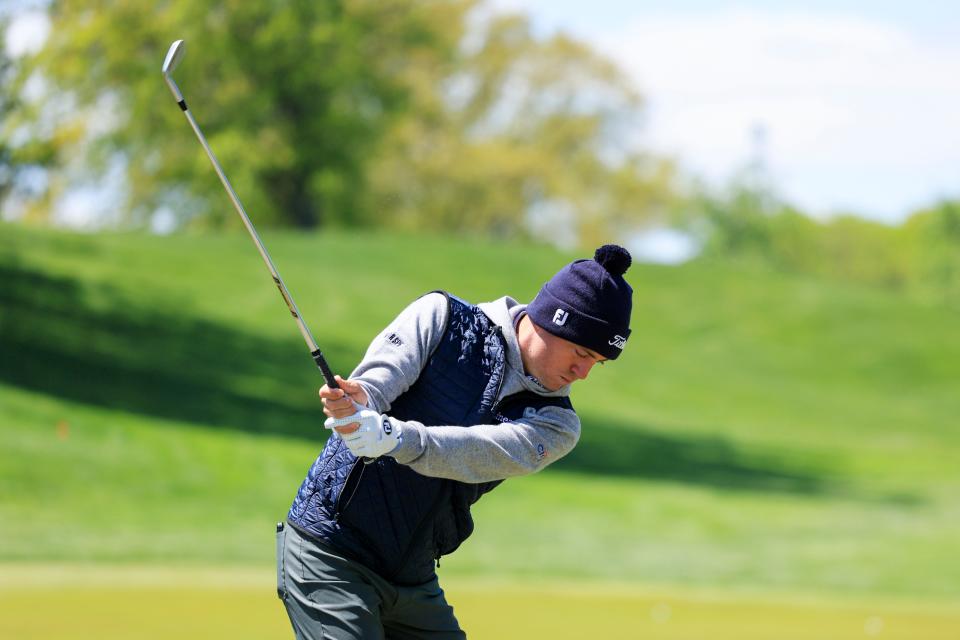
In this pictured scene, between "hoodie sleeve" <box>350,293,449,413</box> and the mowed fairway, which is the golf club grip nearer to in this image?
"hoodie sleeve" <box>350,293,449,413</box>

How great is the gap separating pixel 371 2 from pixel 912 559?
2891 centimetres

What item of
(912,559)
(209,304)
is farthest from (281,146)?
(912,559)

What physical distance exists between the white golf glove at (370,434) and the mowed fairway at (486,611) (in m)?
4.27

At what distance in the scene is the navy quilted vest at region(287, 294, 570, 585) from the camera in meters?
4.17

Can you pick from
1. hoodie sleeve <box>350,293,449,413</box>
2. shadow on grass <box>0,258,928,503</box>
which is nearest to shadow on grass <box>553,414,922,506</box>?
shadow on grass <box>0,258,928,503</box>

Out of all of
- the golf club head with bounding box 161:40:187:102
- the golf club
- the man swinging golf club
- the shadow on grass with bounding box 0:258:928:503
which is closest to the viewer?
the golf club

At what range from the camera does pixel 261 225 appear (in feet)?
127

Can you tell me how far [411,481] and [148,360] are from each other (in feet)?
56.1

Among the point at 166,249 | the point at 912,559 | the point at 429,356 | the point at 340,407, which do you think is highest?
the point at 166,249

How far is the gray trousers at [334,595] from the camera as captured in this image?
4.19 meters

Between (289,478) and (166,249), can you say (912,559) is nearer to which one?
(289,478)

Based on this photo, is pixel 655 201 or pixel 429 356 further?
pixel 655 201

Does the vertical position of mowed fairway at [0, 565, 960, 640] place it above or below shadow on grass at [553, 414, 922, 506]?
below

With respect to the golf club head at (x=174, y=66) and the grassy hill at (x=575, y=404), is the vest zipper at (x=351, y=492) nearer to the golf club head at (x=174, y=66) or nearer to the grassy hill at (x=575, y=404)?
the golf club head at (x=174, y=66)
